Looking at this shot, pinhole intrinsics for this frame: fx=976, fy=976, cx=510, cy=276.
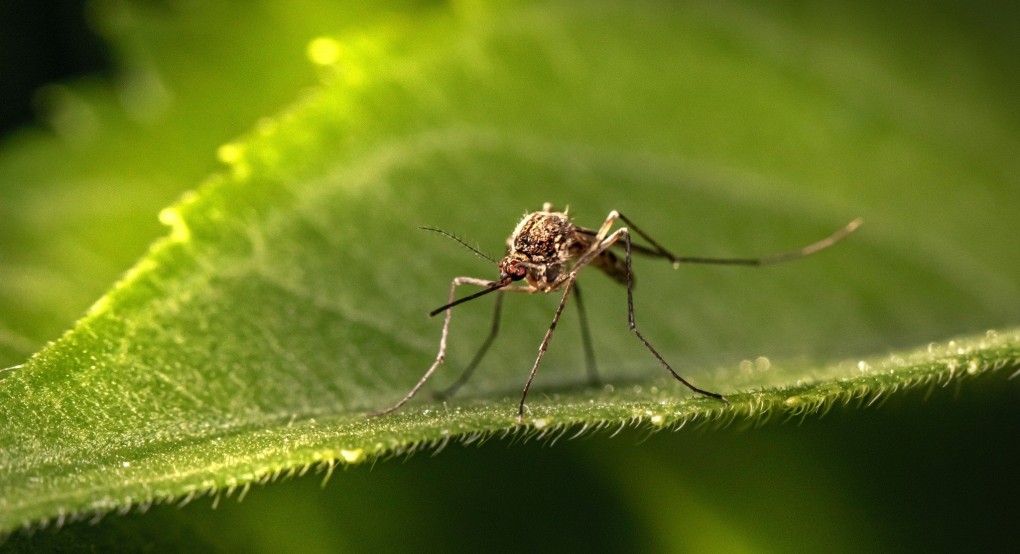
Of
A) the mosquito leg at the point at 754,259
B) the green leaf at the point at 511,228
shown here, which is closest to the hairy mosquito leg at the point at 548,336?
the green leaf at the point at 511,228

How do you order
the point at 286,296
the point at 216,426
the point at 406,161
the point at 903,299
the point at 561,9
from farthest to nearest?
the point at 561,9
the point at 903,299
the point at 406,161
the point at 286,296
the point at 216,426

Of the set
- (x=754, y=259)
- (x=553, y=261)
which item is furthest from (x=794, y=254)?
(x=553, y=261)

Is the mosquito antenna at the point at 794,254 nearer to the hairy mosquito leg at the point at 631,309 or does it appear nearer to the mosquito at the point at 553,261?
the mosquito at the point at 553,261

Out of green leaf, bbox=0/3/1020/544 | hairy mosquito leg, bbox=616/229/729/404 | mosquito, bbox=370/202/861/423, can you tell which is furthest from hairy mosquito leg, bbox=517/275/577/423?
hairy mosquito leg, bbox=616/229/729/404

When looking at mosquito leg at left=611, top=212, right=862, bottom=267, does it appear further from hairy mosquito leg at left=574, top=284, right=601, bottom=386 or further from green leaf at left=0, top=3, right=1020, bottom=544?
hairy mosquito leg at left=574, top=284, right=601, bottom=386

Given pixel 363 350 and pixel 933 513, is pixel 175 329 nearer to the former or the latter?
pixel 363 350

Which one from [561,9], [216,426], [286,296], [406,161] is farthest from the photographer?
[561,9]

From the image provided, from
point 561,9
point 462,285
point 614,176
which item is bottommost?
point 462,285

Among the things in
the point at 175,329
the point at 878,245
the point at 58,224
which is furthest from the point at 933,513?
the point at 58,224
